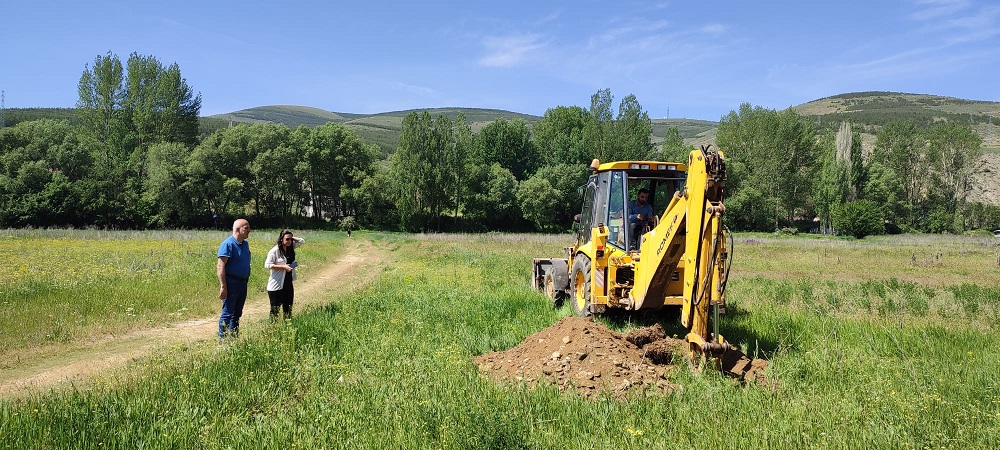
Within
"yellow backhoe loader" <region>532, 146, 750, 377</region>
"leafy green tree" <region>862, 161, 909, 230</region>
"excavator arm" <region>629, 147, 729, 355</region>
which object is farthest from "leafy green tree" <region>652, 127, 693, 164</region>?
"excavator arm" <region>629, 147, 729, 355</region>

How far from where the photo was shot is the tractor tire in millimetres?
8930

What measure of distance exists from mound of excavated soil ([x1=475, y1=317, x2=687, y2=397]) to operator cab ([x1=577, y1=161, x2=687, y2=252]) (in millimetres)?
1949

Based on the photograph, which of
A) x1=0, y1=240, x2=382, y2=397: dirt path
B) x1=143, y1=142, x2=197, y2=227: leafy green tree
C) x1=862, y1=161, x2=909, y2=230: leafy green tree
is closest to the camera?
x1=0, y1=240, x2=382, y2=397: dirt path

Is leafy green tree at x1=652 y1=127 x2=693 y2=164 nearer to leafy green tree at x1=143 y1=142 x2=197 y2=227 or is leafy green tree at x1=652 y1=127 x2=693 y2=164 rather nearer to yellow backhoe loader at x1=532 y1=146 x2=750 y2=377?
leafy green tree at x1=143 y1=142 x2=197 y2=227

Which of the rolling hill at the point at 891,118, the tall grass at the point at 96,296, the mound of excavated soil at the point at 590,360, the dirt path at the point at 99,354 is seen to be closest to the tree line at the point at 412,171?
the rolling hill at the point at 891,118

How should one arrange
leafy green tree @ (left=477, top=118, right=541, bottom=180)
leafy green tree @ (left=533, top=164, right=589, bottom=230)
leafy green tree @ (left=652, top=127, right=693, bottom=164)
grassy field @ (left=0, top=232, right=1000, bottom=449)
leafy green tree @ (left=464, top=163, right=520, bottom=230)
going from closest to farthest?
grassy field @ (left=0, top=232, right=1000, bottom=449) < leafy green tree @ (left=464, top=163, right=520, bottom=230) < leafy green tree @ (left=533, top=164, right=589, bottom=230) < leafy green tree @ (left=652, top=127, right=693, bottom=164) < leafy green tree @ (left=477, top=118, right=541, bottom=180)

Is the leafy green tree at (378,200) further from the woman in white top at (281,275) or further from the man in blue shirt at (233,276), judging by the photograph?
the man in blue shirt at (233,276)

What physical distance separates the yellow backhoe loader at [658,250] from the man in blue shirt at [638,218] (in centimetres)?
2

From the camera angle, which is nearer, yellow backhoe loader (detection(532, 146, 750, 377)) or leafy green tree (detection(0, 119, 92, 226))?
yellow backhoe loader (detection(532, 146, 750, 377))

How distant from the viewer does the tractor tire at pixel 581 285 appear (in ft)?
29.3

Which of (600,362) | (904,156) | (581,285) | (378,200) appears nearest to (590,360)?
(600,362)

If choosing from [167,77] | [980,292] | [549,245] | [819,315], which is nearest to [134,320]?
[819,315]

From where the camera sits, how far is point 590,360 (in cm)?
585

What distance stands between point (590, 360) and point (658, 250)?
178 cm
